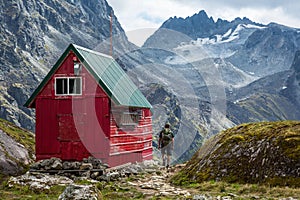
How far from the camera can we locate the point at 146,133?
38000 mm

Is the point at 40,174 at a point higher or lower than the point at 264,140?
lower

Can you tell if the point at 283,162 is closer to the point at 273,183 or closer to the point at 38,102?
the point at 273,183

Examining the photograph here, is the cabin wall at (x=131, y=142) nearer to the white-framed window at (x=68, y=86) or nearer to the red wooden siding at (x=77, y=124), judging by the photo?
the red wooden siding at (x=77, y=124)

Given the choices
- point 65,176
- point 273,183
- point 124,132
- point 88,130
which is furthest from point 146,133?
point 273,183

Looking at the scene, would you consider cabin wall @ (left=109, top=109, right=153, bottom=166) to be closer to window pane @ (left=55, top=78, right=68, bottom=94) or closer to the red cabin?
the red cabin

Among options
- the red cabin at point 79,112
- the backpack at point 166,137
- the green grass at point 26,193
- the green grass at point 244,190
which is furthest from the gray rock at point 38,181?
the backpack at point 166,137

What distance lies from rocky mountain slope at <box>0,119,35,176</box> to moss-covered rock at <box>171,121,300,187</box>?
11329 mm

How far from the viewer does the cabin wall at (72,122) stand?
94.8ft

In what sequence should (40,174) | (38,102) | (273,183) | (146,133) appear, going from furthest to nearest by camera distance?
(146,133)
(38,102)
(40,174)
(273,183)

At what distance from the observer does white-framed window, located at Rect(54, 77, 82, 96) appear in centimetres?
2961

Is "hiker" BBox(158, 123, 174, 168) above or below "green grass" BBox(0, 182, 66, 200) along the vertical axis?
above

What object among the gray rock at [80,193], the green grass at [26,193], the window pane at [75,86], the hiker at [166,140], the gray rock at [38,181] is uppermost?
the window pane at [75,86]

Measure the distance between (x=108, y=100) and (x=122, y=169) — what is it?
4800 mm

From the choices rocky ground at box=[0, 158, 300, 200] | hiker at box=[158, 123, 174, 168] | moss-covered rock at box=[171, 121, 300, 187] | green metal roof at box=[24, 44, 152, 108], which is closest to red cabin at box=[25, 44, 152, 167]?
green metal roof at box=[24, 44, 152, 108]
